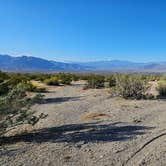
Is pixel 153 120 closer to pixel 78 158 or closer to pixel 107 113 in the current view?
pixel 107 113

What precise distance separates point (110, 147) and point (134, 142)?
730 mm

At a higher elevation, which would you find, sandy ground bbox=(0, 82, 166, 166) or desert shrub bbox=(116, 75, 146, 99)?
desert shrub bbox=(116, 75, 146, 99)

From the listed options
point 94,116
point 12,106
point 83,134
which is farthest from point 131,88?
point 12,106

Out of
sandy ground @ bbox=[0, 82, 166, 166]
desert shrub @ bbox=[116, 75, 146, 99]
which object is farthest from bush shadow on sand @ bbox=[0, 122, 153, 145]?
desert shrub @ bbox=[116, 75, 146, 99]

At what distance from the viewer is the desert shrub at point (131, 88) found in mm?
20422

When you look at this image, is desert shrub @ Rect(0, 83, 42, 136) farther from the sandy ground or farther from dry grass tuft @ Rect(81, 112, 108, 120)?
dry grass tuft @ Rect(81, 112, 108, 120)

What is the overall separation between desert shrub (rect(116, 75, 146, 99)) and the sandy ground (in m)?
5.78

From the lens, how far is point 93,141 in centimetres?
968

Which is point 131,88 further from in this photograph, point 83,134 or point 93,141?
point 93,141

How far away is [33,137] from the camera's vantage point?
10.4 m

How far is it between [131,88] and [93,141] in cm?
1108

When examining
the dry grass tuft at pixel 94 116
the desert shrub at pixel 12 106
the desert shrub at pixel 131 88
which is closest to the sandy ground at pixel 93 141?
the dry grass tuft at pixel 94 116

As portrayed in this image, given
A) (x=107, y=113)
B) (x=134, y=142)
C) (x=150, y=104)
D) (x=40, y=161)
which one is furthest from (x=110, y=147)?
(x=150, y=104)

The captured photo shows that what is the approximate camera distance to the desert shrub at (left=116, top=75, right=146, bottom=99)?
804 inches
